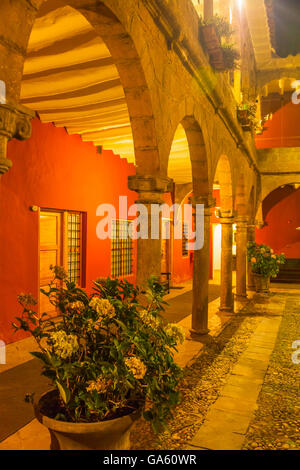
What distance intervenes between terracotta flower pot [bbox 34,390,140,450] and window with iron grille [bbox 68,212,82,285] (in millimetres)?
4994

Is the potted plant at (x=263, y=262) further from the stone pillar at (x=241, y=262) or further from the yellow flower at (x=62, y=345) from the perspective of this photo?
the yellow flower at (x=62, y=345)

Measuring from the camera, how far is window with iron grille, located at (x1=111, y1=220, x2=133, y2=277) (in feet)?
28.4

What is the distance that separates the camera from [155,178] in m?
3.74

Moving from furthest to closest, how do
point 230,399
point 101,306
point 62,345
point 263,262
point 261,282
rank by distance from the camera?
1. point 261,282
2. point 263,262
3. point 230,399
4. point 101,306
5. point 62,345

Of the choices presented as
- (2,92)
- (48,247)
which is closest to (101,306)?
(2,92)

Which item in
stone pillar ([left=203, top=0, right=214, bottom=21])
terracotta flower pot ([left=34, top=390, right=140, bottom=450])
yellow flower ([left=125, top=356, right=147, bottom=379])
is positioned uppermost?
stone pillar ([left=203, top=0, right=214, bottom=21])

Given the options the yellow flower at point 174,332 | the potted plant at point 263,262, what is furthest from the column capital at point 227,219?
the yellow flower at point 174,332

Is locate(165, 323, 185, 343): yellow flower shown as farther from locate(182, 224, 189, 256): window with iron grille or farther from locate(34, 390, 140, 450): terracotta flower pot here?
locate(182, 224, 189, 256): window with iron grille

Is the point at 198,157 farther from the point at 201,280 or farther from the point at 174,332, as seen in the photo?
the point at 174,332

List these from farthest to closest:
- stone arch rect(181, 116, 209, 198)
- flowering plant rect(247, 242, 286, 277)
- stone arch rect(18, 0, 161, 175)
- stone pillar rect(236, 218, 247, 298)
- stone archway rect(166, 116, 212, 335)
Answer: flowering plant rect(247, 242, 286, 277) → stone pillar rect(236, 218, 247, 298) → stone archway rect(166, 116, 212, 335) → stone arch rect(181, 116, 209, 198) → stone arch rect(18, 0, 161, 175)

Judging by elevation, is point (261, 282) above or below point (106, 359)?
below

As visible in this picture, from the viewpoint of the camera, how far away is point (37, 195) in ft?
19.6

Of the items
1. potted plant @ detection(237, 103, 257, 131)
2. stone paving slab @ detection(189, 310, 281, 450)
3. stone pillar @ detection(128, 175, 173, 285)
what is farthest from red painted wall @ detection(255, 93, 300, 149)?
stone pillar @ detection(128, 175, 173, 285)

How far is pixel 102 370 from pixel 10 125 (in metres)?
1.31
